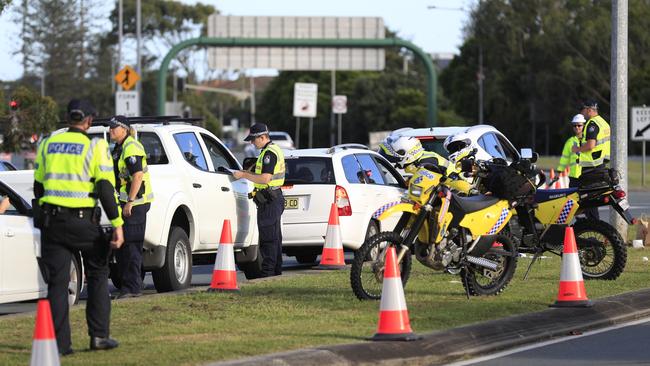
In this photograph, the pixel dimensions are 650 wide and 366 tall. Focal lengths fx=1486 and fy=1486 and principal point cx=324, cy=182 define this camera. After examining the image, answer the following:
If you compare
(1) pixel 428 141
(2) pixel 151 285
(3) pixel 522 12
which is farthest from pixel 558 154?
(2) pixel 151 285

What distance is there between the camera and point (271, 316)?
41.1 ft

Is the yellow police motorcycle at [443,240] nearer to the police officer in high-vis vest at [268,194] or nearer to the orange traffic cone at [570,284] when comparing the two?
the orange traffic cone at [570,284]

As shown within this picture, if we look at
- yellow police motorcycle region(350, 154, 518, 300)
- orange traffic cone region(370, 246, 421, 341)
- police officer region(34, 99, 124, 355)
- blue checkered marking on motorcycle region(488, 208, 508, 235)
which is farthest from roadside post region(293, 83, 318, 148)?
police officer region(34, 99, 124, 355)

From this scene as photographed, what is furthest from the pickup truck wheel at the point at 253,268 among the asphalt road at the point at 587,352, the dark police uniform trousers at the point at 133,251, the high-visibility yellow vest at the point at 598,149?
the asphalt road at the point at 587,352

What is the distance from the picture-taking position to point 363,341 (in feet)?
35.4

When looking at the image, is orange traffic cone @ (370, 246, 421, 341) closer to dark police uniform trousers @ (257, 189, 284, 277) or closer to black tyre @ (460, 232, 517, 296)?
black tyre @ (460, 232, 517, 296)

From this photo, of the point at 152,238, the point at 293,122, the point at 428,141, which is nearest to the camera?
the point at 152,238

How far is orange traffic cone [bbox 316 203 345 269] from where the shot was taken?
57.9 feet

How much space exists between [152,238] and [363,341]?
459 centimetres

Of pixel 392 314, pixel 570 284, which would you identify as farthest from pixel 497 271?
pixel 392 314

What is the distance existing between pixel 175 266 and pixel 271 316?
309 cm

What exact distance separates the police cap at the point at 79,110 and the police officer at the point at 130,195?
3615mm

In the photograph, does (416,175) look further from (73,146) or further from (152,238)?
(73,146)

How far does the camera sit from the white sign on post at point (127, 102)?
3766cm
